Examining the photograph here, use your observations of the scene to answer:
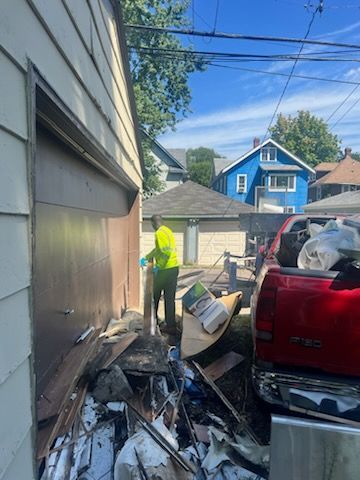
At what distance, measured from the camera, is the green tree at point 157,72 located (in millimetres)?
15789

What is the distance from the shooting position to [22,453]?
1.57m

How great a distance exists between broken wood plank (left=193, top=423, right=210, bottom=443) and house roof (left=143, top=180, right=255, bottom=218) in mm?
16735

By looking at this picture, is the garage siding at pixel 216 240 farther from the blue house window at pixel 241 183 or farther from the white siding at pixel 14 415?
the white siding at pixel 14 415

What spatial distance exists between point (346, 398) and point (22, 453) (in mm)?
2273

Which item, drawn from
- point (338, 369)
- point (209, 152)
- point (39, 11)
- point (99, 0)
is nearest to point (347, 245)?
point (338, 369)

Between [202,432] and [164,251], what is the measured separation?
12.3 ft

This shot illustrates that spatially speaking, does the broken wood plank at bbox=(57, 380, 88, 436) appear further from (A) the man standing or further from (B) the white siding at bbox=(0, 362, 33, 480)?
(A) the man standing

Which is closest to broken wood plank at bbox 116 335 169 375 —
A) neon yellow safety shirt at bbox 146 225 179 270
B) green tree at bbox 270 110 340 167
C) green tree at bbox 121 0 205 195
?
neon yellow safety shirt at bbox 146 225 179 270

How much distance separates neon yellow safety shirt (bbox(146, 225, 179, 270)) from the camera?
6371mm

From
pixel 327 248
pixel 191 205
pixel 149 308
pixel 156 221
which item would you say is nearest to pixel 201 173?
pixel 191 205

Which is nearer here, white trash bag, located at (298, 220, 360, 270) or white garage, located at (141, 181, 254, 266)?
white trash bag, located at (298, 220, 360, 270)

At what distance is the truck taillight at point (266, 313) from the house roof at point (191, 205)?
16.5m

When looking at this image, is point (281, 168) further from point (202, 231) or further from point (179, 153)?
point (202, 231)

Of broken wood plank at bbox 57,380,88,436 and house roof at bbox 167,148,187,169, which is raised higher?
house roof at bbox 167,148,187,169
